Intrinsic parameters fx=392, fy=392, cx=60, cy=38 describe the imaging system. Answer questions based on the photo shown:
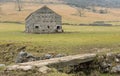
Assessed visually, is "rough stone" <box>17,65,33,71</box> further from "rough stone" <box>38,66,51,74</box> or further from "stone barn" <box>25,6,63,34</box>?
"stone barn" <box>25,6,63,34</box>

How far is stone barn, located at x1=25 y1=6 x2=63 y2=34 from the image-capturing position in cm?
7200

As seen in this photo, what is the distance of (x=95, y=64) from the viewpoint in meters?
29.6

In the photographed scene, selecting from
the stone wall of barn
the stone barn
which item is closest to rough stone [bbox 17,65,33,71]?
the stone barn

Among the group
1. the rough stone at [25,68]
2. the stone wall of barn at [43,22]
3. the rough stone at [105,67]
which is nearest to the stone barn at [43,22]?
the stone wall of barn at [43,22]

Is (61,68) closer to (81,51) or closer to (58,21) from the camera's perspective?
(81,51)

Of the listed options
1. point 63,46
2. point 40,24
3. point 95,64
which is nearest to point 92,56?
point 95,64

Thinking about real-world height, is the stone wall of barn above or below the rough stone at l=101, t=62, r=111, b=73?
below

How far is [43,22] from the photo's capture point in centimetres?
7306

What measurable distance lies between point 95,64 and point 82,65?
3.53 feet

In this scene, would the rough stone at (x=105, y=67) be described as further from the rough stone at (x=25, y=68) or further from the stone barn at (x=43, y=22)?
the stone barn at (x=43, y=22)

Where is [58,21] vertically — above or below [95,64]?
below

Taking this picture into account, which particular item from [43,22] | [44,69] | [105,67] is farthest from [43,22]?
[44,69]

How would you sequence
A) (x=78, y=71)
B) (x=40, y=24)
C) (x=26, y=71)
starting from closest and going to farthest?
(x=26, y=71)
(x=78, y=71)
(x=40, y=24)

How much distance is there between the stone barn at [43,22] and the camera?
Result: 236 ft
